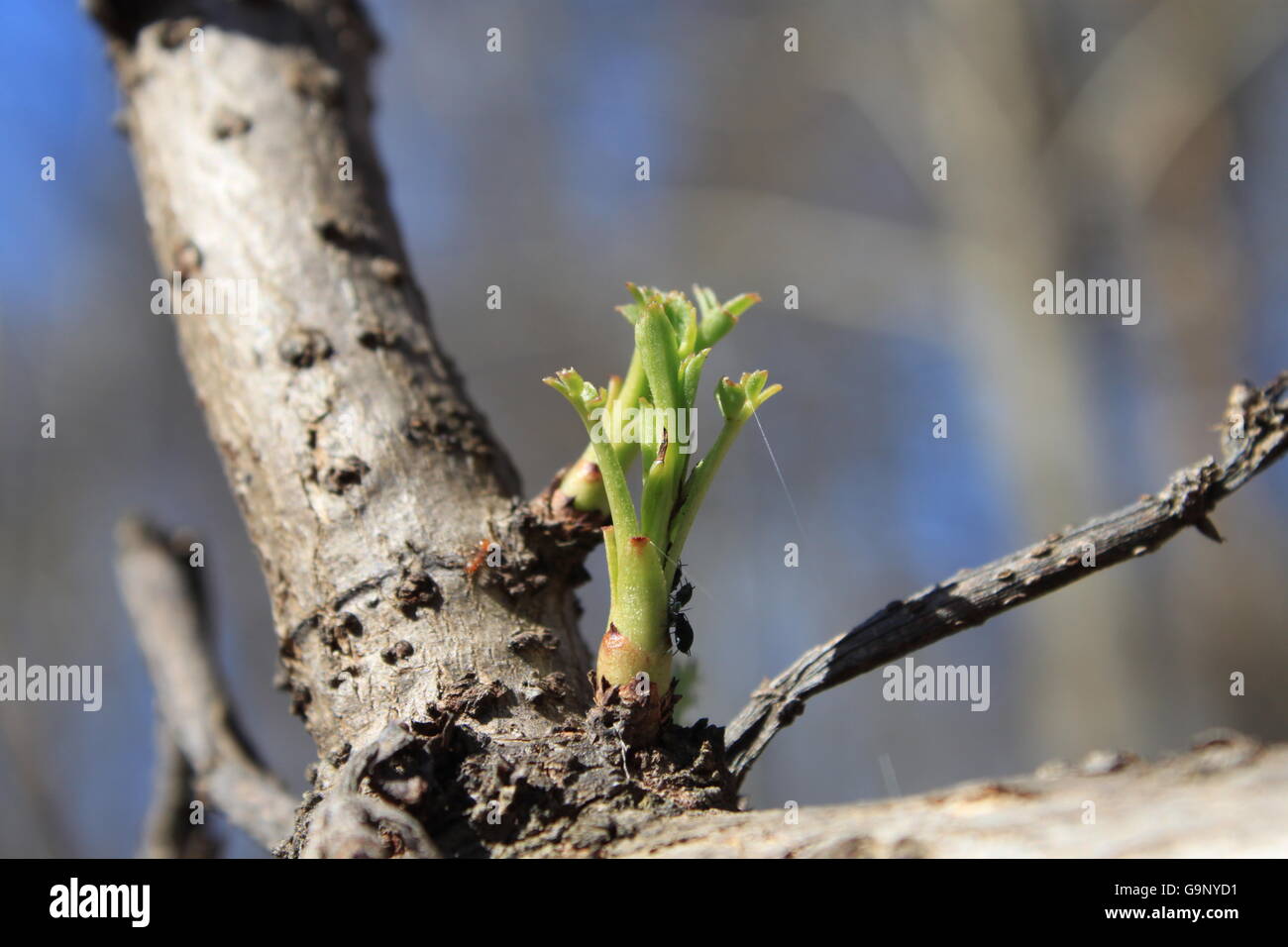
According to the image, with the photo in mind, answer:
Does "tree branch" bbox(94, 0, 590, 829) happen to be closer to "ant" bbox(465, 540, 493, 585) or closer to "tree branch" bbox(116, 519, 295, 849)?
"ant" bbox(465, 540, 493, 585)

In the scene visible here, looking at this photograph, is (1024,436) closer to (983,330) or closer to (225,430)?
(983,330)

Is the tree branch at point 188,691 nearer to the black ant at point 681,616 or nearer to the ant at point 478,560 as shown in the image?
the ant at point 478,560

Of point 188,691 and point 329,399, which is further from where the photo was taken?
point 188,691

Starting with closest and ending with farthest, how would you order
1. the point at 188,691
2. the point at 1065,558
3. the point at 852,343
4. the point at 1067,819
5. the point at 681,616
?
the point at 1067,819 < the point at 1065,558 < the point at 681,616 < the point at 188,691 < the point at 852,343

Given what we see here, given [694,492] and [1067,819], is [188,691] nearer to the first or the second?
[694,492]

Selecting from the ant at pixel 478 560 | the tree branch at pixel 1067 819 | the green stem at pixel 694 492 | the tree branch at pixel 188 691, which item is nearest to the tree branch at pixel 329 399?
the ant at pixel 478 560

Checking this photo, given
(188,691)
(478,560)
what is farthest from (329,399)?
(188,691)

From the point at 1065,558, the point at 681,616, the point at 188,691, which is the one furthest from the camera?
the point at 188,691
